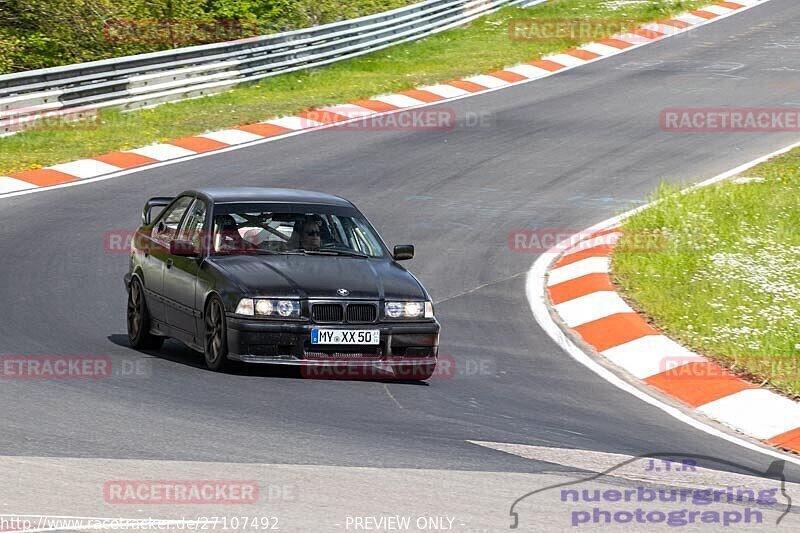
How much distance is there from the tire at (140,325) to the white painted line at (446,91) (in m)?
14.1

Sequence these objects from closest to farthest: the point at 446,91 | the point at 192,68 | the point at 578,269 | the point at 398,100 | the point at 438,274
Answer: the point at 438,274 < the point at 578,269 < the point at 398,100 < the point at 192,68 < the point at 446,91

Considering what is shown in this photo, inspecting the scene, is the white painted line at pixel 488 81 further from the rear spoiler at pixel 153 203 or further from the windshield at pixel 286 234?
the windshield at pixel 286 234

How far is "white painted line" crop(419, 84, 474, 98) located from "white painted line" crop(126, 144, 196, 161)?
237 inches

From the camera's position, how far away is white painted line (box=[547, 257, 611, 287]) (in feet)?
47.9

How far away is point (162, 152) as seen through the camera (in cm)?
2073

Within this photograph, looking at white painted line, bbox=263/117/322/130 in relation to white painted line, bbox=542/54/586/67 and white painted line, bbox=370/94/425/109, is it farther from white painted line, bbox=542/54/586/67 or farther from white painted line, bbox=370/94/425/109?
white painted line, bbox=542/54/586/67

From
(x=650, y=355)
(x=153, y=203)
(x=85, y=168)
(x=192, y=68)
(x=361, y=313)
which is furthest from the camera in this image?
(x=192, y=68)

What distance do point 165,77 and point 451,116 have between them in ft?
16.8

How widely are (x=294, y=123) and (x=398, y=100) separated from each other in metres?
2.60

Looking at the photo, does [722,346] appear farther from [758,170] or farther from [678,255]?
[758,170]

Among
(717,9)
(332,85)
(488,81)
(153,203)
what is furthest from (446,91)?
(153,203)

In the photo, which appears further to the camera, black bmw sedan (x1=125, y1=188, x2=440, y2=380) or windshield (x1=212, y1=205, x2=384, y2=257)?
windshield (x1=212, y1=205, x2=384, y2=257)

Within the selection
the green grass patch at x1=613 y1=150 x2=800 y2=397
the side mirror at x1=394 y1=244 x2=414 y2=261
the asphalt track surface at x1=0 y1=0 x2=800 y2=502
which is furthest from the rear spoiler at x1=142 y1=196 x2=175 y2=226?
the green grass patch at x1=613 y1=150 x2=800 y2=397

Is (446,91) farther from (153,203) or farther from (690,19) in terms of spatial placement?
(153,203)
